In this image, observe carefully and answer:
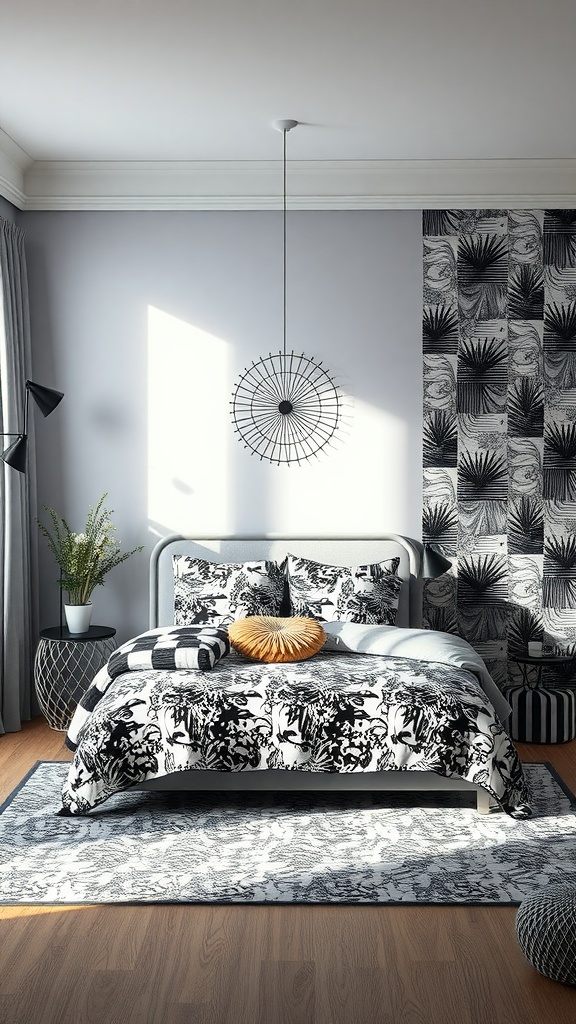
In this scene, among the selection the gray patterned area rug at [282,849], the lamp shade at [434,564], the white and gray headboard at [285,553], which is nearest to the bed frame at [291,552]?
the white and gray headboard at [285,553]

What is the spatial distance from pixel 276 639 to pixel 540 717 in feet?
4.79

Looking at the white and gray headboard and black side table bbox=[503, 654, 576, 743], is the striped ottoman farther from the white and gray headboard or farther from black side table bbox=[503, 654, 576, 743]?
the white and gray headboard

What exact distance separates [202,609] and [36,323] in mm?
1912

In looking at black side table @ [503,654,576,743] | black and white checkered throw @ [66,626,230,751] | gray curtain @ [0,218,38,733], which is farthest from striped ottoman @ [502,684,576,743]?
gray curtain @ [0,218,38,733]

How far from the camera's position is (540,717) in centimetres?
473

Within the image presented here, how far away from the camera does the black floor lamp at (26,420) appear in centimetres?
A: 470

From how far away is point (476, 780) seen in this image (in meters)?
3.60

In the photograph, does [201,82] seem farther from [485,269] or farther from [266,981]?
[266,981]

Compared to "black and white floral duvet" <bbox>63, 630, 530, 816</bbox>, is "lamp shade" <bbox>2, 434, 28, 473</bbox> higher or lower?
higher

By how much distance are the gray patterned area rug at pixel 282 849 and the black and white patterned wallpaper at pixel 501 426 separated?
1.45 meters

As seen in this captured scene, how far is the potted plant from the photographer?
505 centimetres

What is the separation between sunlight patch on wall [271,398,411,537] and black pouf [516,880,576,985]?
2.91 m

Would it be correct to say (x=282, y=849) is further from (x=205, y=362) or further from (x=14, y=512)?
(x=205, y=362)

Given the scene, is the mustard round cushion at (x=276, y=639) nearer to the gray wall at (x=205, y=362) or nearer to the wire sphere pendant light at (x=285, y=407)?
the gray wall at (x=205, y=362)
